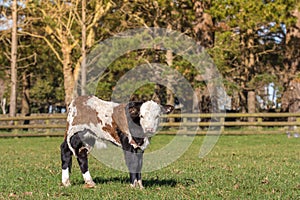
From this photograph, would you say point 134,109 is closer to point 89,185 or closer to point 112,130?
point 112,130

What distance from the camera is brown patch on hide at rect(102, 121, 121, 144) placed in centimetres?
814

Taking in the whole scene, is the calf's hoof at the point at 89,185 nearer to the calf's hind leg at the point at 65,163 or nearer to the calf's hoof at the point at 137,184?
the calf's hind leg at the point at 65,163

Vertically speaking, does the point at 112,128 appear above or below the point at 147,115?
below

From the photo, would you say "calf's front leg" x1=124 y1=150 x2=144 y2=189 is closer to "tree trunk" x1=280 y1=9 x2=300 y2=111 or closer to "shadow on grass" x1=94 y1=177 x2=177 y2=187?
"shadow on grass" x1=94 y1=177 x2=177 y2=187

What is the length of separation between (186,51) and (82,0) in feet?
23.7

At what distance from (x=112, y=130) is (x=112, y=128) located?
0.03 m

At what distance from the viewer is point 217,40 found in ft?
98.0

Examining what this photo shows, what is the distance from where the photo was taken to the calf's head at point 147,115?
7660 millimetres

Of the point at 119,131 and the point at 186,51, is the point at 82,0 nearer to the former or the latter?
the point at 186,51

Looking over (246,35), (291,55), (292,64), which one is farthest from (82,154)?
(246,35)

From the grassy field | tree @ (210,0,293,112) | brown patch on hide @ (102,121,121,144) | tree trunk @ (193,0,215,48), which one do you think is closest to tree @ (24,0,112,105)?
tree trunk @ (193,0,215,48)

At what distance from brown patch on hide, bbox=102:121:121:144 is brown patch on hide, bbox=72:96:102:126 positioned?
0.57 ft

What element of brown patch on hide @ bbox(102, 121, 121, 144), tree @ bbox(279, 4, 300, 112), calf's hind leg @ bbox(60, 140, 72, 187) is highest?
tree @ bbox(279, 4, 300, 112)

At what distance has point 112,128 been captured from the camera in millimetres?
8180
